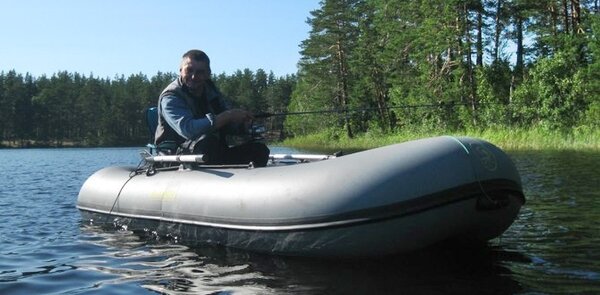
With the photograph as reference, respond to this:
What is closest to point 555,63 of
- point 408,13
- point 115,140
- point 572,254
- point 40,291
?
point 408,13

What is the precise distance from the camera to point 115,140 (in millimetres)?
102125

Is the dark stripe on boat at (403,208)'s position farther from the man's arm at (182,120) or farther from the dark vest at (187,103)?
the dark vest at (187,103)

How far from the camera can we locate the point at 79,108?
4099 inches

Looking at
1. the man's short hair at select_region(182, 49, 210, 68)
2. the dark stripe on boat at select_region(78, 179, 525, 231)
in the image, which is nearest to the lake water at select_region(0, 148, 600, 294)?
the dark stripe on boat at select_region(78, 179, 525, 231)

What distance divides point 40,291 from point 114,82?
12363 cm

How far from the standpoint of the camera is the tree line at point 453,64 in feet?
101

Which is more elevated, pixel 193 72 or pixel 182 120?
pixel 193 72

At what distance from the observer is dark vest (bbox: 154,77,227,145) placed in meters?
7.43

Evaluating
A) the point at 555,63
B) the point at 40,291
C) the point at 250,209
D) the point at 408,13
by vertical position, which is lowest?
the point at 40,291

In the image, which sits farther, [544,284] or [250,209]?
[250,209]

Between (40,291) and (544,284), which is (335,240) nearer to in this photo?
(544,284)

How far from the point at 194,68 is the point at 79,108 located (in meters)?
103

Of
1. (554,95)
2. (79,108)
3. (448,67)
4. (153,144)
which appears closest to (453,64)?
(448,67)

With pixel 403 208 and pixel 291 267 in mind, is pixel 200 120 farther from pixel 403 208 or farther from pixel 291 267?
pixel 403 208
